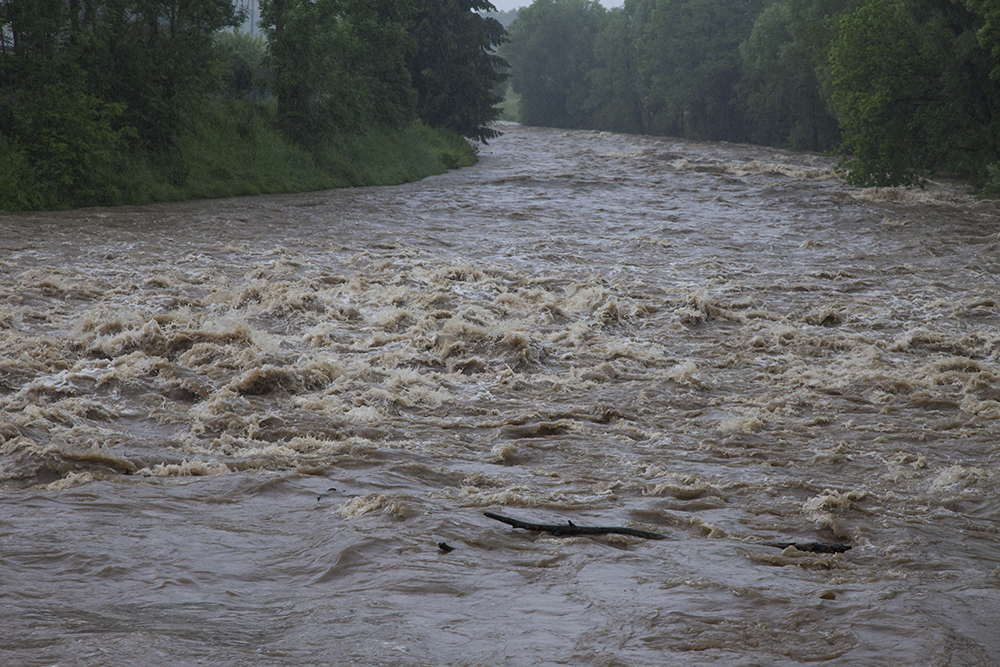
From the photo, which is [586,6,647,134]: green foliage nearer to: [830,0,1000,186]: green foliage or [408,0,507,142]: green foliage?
[408,0,507,142]: green foliage

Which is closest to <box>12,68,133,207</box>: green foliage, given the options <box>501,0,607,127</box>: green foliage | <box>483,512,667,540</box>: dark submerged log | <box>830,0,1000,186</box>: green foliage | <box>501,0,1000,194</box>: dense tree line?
<box>483,512,667,540</box>: dark submerged log

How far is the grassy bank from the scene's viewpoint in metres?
19.5

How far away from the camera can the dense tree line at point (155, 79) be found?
19562mm

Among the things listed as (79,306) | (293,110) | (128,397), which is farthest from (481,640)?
(293,110)

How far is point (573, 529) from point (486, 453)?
6.70 ft

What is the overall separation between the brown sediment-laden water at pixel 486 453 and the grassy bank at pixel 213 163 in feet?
6.60

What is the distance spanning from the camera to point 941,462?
25.1 ft

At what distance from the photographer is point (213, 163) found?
24906mm

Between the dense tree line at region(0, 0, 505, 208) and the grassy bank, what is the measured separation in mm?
54

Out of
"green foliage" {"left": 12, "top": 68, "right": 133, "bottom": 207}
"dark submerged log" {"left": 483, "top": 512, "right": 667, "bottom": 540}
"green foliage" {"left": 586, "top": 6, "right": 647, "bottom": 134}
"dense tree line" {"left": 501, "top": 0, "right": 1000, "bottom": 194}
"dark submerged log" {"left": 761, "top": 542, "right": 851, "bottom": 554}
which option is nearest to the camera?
"dark submerged log" {"left": 761, "top": 542, "right": 851, "bottom": 554}

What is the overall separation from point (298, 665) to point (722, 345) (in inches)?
345

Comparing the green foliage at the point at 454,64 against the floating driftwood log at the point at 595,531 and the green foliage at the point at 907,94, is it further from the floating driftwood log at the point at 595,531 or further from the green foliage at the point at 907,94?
the floating driftwood log at the point at 595,531

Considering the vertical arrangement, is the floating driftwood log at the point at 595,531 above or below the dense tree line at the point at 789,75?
below

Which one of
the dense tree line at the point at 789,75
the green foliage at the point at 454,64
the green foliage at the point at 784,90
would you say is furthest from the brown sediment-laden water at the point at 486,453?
the green foliage at the point at 784,90
